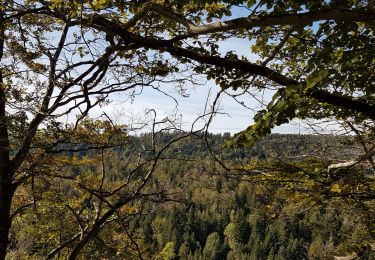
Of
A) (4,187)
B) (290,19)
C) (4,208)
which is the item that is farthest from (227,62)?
(4,208)

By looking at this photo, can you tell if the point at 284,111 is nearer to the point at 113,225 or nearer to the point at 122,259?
the point at 122,259

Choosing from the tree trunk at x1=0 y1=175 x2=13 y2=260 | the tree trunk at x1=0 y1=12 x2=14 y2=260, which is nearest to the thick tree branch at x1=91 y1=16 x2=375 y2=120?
the tree trunk at x1=0 y1=12 x2=14 y2=260

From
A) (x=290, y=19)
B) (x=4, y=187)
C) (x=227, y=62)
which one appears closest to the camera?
(x=290, y=19)

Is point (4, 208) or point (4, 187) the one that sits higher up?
point (4, 187)

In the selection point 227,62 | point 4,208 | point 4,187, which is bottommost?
point 4,208

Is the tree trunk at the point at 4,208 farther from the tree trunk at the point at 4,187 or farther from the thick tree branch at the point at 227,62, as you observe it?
the thick tree branch at the point at 227,62

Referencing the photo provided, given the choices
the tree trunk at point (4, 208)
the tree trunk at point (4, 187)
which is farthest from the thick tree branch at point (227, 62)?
the tree trunk at point (4, 208)

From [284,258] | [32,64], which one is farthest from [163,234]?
[32,64]

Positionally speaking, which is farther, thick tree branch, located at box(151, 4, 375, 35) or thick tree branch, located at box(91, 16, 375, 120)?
thick tree branch, located at box(91, 16, 375, 120)

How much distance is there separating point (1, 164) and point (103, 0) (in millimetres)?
4154

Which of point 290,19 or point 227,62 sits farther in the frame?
point 227,62

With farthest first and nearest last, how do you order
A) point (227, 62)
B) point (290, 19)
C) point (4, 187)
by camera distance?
point (4, 187)
point (227, 62)
point (290, 19)

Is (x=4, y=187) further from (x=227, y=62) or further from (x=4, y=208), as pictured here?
(x=227, y=62)

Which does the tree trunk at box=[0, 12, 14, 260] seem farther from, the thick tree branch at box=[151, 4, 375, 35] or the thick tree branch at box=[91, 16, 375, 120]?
the thick tree branch at box=[151, 4, 375, 35]
